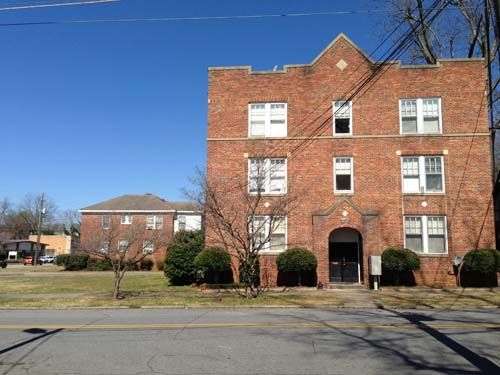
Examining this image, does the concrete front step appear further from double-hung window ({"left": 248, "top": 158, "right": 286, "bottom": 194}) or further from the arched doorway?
double-hung window ({"left": 248, "top": 158, "right": 286, "bottom": 194})

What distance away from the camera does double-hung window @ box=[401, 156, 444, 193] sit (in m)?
24.0

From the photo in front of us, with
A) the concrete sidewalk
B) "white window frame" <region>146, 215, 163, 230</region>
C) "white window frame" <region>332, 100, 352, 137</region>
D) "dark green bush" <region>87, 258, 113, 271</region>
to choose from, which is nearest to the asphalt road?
the concrete sidewalk

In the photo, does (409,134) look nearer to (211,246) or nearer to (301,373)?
(211,246)

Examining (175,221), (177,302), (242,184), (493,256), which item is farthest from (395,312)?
(175,221)

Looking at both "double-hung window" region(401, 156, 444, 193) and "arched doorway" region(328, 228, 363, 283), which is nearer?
"double-hung window" region(401, 156, 444, 193)

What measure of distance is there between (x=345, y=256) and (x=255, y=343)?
15467mm

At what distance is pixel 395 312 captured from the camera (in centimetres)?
1489

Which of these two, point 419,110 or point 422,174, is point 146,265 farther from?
point 419,110

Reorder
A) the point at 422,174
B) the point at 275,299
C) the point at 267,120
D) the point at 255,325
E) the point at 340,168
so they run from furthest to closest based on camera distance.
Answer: the point at 267,120
the point at 340,168
the point at 422,174
the point at 275,299
the point at 255,325

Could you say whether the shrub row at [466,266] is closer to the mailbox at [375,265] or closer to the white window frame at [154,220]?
the mailbox at [375,265]

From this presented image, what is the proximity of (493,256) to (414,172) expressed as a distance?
5153mm

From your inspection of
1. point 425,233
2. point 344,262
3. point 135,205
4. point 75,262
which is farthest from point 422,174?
point 135,205

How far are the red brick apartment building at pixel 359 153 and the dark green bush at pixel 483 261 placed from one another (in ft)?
2.58

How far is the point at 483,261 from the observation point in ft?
72.5
